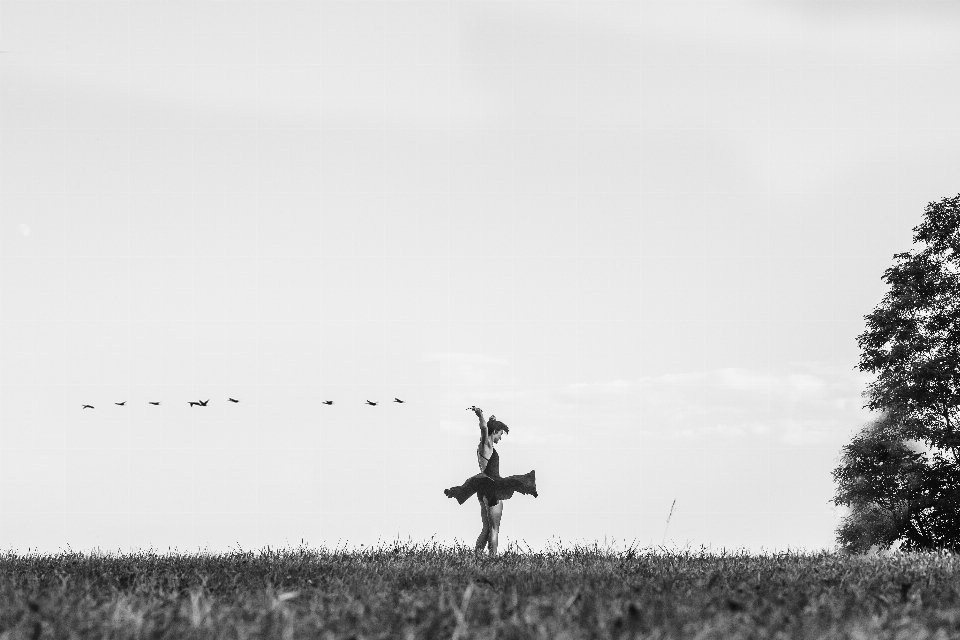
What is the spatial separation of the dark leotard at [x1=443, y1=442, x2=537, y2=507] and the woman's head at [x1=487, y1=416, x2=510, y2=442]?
0.29 m

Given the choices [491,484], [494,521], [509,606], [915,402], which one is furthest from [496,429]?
[509,606]

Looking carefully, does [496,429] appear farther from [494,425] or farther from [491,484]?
[491,484]

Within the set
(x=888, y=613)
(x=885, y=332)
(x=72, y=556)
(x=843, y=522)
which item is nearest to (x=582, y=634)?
(x=888, y=613)

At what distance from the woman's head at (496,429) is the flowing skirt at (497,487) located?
80 cm

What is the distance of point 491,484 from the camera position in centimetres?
2067

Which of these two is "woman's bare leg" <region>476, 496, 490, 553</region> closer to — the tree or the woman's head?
the woman's head

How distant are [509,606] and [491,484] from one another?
48.6 feet

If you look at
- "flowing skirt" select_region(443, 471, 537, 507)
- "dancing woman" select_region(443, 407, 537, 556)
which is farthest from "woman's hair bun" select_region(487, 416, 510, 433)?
"flowing skirt" select_region(443, 471, 537, 507)

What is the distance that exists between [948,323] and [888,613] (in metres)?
22.8

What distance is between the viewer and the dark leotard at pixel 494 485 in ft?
67.7

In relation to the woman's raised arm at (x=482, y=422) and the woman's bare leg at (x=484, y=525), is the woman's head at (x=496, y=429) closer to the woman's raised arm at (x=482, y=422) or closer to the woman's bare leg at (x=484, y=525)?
the woman's raised arm at (x=482, y=422)

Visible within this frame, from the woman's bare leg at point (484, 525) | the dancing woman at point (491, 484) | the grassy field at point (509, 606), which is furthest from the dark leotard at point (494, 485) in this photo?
the grassy field at point (509, 606)

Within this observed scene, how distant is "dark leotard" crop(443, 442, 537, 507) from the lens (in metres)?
20.6

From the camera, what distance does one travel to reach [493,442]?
21.0m
